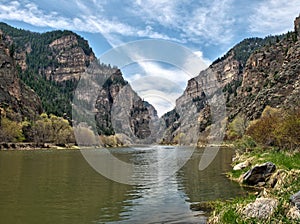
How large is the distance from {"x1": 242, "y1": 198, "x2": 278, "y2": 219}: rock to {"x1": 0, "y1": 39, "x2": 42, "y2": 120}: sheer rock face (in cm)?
15622

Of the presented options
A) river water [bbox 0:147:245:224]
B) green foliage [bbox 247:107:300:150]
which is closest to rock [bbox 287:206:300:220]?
river water [bbox 0:147:245:224]

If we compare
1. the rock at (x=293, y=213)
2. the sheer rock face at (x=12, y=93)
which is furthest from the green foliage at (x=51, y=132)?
the rock at (x=293, y=213)

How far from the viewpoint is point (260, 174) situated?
31.0 metres

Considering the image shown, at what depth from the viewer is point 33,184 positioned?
3347 cm

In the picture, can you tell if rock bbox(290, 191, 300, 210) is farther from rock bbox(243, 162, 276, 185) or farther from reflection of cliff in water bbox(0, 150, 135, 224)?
rock bbox(243, 162, 276, 185)

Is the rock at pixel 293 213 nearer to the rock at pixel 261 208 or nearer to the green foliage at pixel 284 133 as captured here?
the rock at pixel 261 208

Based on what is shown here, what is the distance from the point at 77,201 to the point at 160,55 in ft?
86.7

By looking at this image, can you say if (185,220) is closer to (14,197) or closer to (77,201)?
(77,201)

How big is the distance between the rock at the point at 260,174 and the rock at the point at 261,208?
15.5 metres

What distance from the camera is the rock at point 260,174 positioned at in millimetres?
30344

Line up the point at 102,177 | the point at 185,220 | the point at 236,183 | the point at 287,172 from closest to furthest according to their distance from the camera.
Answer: the point at 185,220
the point at 287,172
the point at 236,183
the point at 102,177

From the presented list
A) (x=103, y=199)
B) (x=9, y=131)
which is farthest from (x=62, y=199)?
(x=9, y=131)

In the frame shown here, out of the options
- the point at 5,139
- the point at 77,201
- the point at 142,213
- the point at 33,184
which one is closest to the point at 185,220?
the point at 142,213

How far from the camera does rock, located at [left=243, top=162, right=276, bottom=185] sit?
3034 centimetres
